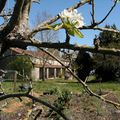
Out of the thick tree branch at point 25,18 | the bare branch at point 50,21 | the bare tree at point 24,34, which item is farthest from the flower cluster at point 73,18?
the thick tree branch at point 25,18

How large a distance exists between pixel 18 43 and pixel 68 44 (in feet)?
0.86

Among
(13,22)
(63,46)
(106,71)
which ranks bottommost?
(106,71)

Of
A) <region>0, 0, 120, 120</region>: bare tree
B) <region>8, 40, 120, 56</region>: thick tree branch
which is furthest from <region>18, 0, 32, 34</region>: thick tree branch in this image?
<region>8, 40, 120, 56</region>: thick tree branch

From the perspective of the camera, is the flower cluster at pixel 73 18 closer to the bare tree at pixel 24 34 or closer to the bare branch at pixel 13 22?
the bare tree at pixel 24 34

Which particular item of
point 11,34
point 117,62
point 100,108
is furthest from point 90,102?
point 117,62

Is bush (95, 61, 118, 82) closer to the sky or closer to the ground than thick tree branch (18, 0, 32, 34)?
closer to the ground

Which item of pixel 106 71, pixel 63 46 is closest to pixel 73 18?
pixel 63 46

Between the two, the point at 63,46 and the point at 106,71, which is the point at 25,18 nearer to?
the point at 63,46

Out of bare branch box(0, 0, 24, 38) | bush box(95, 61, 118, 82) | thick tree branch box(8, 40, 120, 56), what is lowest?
bush box(95, 61, 118, 82)

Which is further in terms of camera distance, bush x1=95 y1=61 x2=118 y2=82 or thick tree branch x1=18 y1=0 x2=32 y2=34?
bush x1=95 y1=61 x2=118 y2=82

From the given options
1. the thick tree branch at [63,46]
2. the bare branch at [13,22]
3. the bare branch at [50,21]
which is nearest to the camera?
the thick tree branch at [63,46]

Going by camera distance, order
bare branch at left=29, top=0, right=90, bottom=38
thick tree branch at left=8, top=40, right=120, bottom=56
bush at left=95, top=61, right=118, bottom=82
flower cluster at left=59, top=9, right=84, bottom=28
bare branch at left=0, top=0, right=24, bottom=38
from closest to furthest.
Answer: thick tree branch at left=8, top=40, right=120, bottom=56 → flower cluster at left=59, top=9, right=84, bottom=28 → bare branch at left=0, top=0, right=24, bottom=38 → bare branch at left=29, top=0, right=90, bottom=38 → bush at left=95, top=61, right=118, bottom=82

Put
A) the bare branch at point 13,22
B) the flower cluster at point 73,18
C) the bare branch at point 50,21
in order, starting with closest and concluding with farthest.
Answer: the flower cluster at point 73,18 → the bare branch at point 13,22 → the bare branch at point 50,21

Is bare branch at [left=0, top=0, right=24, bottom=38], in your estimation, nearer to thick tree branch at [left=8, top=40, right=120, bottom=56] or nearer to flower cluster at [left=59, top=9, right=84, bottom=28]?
thick tree branch at [left=8, top=40, right=120, bottom=56]
